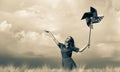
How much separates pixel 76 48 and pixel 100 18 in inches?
90.2

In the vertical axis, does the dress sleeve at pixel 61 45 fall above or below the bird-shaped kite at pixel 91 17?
below

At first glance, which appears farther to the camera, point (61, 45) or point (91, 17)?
point (91, 17)

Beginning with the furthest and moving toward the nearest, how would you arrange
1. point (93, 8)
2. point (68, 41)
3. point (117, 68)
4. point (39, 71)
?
point (93, 8) < point (68, 41) < point (117, 68) < point (39, 71)

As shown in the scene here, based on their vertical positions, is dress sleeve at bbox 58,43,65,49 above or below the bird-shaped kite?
below

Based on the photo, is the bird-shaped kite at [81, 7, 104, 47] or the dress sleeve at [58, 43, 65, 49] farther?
the bird-shaped kite at [81, 7, 104, 47]

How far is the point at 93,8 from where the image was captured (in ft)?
66.4

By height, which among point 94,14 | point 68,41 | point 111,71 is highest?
point 94,14

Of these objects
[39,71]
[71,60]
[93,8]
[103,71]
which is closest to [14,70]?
[39,71]

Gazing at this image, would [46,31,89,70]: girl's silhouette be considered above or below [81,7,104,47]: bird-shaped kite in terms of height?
below

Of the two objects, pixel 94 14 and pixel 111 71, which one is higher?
pixel 94 14

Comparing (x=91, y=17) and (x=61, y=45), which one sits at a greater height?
(x=91, y=17)

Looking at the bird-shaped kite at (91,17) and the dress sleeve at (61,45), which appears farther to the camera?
the bird-shaped kite at (91,17)

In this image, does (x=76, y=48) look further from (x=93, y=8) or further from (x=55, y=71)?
(x=55, y=71)

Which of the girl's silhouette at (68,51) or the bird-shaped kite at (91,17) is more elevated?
the bird-shaped kite at (91,17)
